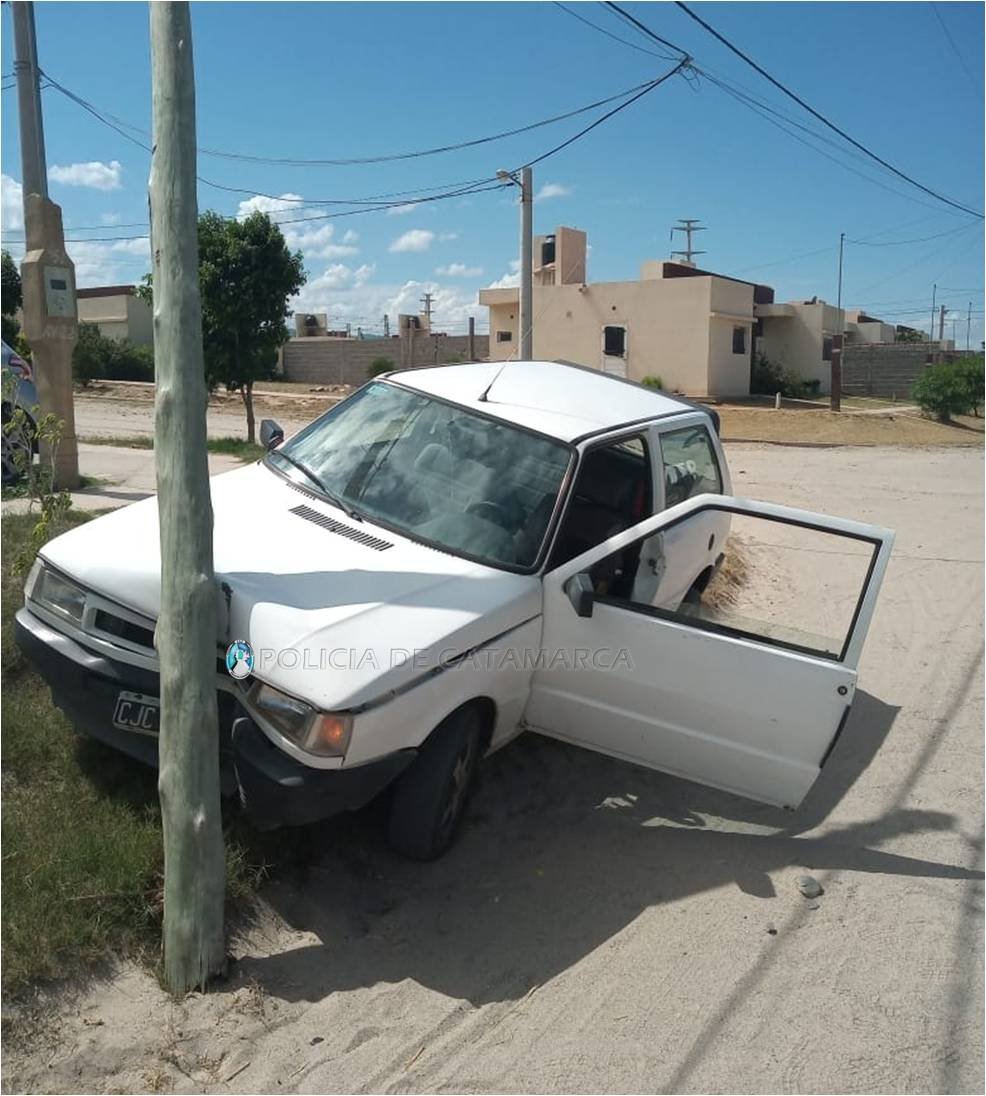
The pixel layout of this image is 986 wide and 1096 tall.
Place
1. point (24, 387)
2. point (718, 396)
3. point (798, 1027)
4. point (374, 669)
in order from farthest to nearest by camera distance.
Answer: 1. point (718, 396)
2. point (24, 387)
3. point (374, 669)
4. point (798, 1027)

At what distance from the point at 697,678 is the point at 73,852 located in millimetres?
2486

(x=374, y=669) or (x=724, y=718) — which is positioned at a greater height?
(x=374, y=669)

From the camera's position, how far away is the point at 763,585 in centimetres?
841

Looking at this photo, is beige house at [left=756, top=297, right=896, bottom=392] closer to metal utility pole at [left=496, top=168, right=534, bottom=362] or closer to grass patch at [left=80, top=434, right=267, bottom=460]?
metal utility pole at [left=496, top=168, right=534, bottom=362]

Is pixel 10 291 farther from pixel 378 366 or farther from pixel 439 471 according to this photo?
pixel 439 471

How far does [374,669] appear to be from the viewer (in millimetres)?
3459

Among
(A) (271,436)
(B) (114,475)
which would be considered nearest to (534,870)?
(A) (271,436)

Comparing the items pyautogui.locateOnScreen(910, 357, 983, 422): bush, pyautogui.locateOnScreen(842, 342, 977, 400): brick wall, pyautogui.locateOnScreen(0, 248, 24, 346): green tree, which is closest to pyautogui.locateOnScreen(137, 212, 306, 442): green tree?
pyautogui.locateOnScreen(0, 248, 24, 346): green tree

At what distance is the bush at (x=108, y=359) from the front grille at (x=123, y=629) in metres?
39.0

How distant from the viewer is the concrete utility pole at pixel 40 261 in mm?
9734

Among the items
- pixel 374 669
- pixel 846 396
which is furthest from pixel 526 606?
pixel 846 396

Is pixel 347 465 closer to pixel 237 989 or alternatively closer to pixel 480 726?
pixel 480 726

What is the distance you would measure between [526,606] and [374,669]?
3.05 ft

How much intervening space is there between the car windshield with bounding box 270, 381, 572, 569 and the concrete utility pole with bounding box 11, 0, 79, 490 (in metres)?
5.64
